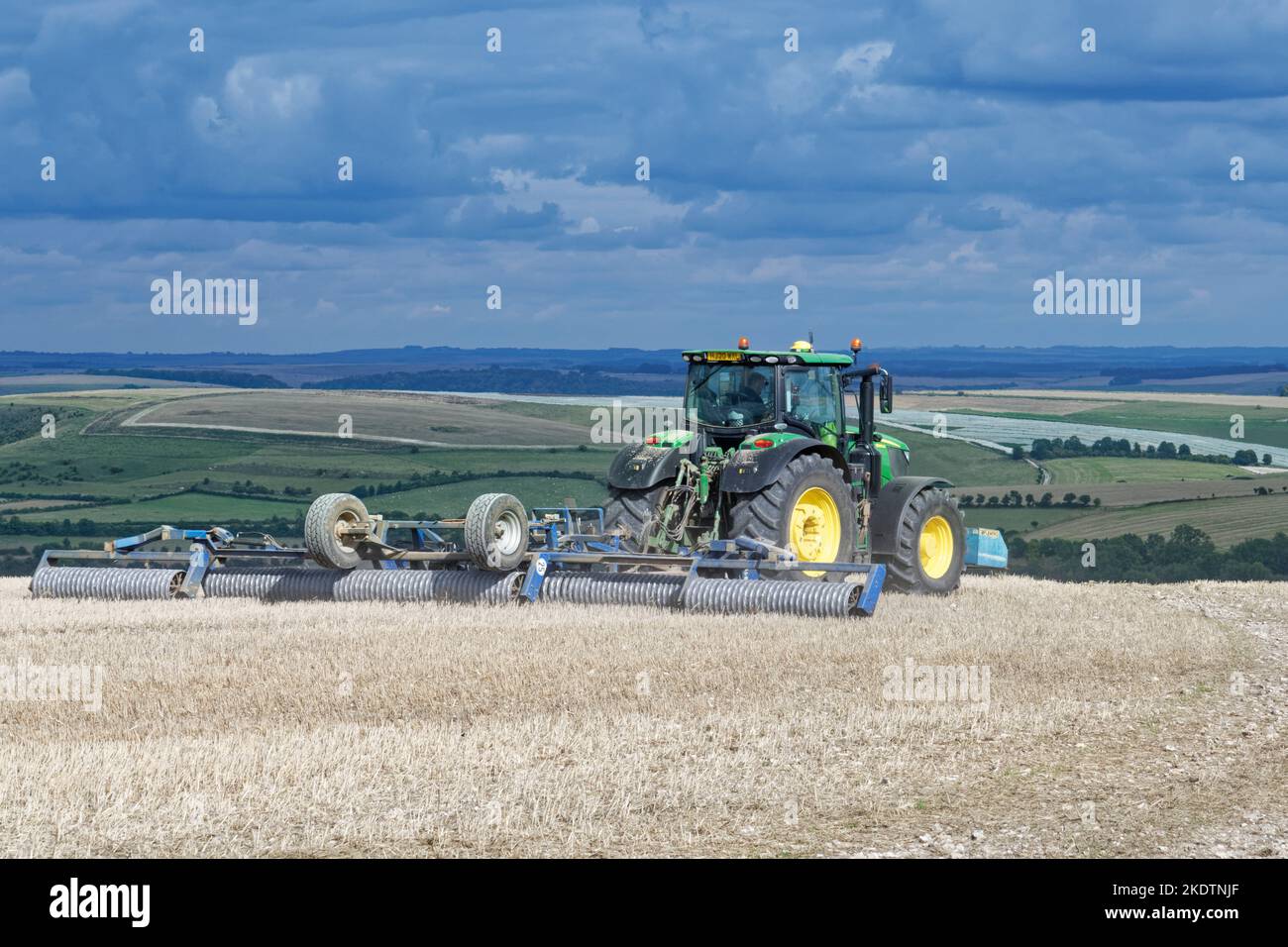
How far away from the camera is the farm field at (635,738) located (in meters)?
7.15

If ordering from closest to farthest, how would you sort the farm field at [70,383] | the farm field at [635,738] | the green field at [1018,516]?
the farm field at [635,738]
the green field at [1018,516]
the farm field at [70,383]

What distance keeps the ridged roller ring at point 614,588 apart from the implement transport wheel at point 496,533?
42 centimetres

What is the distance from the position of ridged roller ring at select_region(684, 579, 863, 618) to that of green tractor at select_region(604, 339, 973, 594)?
76 cm

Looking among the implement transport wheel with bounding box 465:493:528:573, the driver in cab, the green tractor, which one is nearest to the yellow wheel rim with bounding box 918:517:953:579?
the green tractor

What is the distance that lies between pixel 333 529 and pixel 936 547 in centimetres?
634

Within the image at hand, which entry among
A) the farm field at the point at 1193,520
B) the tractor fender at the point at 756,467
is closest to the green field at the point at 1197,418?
the farm field at the point at 1193,520

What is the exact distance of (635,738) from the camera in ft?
30.6

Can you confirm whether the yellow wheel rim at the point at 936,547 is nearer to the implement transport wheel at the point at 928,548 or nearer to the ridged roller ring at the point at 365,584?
the implement transport wheel at the point at 928,548

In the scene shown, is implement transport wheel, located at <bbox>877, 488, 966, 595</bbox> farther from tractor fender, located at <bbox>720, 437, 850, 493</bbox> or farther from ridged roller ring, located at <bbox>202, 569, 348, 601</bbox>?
ridged roller ring, located at <bbox>202, 569, 348, 601</bbox>

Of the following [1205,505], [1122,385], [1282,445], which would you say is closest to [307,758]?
[1205,505]

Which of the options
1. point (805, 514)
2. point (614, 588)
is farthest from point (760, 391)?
point (614, 588)
